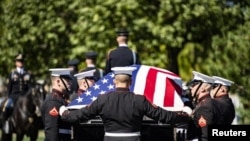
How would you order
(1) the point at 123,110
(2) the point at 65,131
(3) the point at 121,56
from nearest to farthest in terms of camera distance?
1. (1) the point at 123,110
2. (2) the point at 65,131
3. (3) the point at 121,56

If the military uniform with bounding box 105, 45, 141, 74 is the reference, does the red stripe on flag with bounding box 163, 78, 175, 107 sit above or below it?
below

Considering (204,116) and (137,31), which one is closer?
(204,116)

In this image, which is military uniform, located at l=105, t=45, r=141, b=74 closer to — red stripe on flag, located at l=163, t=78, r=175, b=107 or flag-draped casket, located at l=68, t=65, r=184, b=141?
flag-draped casket, located at l=68, t=65, r=184, b=141

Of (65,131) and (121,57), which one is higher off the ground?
(121,57)

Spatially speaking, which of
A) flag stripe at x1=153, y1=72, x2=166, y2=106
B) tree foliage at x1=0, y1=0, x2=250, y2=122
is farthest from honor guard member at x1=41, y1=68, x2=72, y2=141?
tree foliage at x1=0, y1=0, x2=250, y2=122

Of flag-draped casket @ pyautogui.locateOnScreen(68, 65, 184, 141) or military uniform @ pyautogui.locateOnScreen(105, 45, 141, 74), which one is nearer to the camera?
flag-draped casket @ pyautogui.locateOnScreen(68, 65, 184, 141)

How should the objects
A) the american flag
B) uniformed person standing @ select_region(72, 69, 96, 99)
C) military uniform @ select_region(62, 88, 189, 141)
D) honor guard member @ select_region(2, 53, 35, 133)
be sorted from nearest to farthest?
military uniform @ select_region(62, 88, 189, 141) → the american flag → uniformed person standing @ select_region(72, 69, 96, 99) → honor guard member @ select_region(2, 53, 35, 133)

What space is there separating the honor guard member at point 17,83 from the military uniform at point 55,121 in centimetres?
765

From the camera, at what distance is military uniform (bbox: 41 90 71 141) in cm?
973

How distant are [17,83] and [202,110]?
8.90m

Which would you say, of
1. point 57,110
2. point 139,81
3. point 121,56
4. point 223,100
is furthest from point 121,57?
point 57,110

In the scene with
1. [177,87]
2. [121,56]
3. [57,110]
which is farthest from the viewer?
[121,56]

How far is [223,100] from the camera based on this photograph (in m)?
10.1

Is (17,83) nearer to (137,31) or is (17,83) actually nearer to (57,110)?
(137,31)
